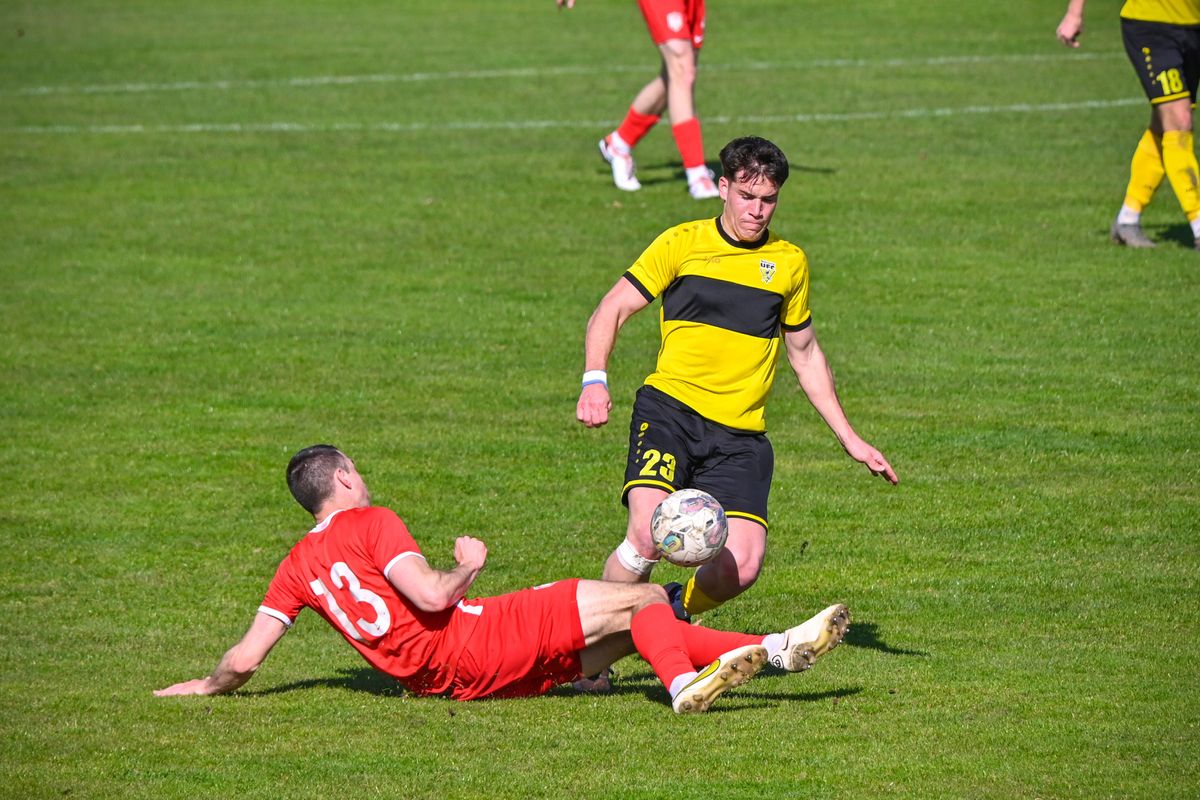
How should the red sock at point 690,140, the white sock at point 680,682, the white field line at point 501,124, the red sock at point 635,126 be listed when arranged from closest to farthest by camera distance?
1. the white sock at point 680,682
2. the red sock at point 690,140
3. the red sock at point 635,126
4. the white field line at point 501,124

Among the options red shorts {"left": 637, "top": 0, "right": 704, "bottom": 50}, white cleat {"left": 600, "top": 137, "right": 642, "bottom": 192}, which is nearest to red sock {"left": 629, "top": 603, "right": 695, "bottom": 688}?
red shorts {"left": 637, "top": 0, "right": 704, "bottom": 50}

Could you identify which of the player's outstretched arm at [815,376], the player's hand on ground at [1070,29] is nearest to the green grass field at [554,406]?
the player's outstretched arm at [815,376]

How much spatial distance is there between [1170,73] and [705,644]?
911 cm

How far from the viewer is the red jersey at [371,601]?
7.18 m

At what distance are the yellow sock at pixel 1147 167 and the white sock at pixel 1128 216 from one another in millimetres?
211

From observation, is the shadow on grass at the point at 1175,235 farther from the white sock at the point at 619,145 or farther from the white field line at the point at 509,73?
the white field line at the point at 509,73

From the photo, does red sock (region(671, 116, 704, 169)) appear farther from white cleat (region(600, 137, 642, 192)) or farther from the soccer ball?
the soccer ball

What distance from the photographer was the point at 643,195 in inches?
692

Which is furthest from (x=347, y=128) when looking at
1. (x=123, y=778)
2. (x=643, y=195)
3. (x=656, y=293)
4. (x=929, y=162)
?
(x=123, y=778)

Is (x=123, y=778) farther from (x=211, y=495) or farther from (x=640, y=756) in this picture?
(x=211, y=495)

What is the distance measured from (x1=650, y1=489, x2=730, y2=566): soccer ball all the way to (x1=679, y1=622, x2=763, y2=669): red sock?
313 mm

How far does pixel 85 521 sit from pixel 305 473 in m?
3.93

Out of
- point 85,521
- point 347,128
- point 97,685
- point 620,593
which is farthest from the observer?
point 347,128

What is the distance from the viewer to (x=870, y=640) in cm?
825
